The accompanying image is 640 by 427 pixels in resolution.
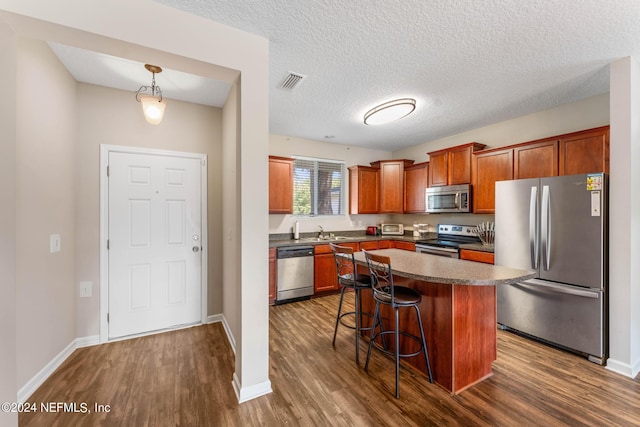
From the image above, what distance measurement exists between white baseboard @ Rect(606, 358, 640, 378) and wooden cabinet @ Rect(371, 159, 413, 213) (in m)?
3.29

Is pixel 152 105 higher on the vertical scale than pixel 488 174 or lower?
higher

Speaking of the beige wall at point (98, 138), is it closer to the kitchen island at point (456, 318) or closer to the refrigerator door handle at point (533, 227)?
the kitchen island at point (456, 318)

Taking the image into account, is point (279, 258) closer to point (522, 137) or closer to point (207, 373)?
point (207, 373)

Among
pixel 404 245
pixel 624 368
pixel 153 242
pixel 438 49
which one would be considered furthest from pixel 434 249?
pixel 153 242

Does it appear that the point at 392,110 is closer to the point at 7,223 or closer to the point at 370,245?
the point at 370,245

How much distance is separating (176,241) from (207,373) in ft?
5.05

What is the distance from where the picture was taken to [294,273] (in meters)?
4.00

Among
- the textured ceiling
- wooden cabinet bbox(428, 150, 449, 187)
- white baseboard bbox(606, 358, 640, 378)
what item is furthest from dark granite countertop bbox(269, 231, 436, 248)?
white baseboard bbox(606, 358, 640, 378)

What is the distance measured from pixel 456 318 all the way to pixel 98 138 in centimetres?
381

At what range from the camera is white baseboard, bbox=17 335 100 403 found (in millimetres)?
1881

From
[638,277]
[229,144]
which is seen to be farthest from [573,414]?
[229,144]

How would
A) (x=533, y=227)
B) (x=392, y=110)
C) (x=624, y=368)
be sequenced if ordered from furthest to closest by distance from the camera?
(x=392, y=110), (x=533, y=227), (x=624, y=368)

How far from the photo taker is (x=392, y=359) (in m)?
2.40

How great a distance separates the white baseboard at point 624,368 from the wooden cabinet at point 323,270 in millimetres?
2899
